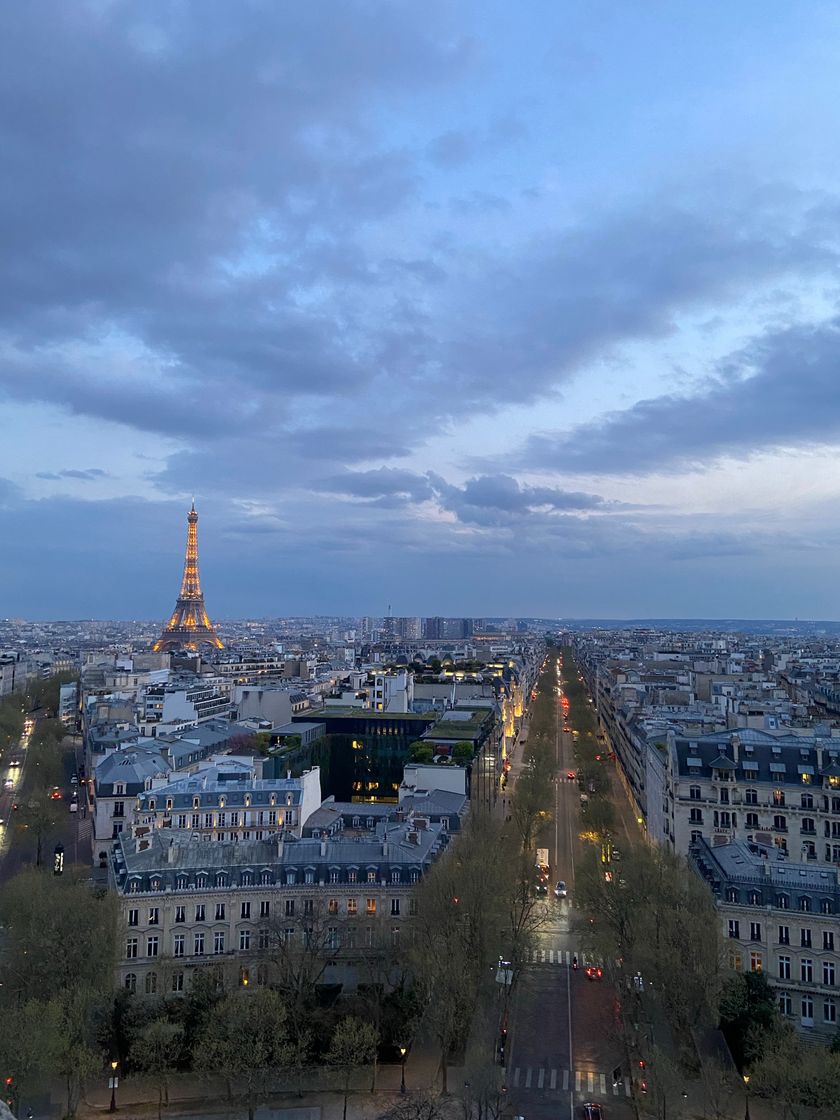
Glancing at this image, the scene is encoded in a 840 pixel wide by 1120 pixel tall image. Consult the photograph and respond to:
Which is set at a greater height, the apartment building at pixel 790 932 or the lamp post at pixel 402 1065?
the apartment building at pixel 790 932

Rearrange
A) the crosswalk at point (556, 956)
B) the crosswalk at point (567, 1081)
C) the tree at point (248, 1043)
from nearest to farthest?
1. the tree at point (248, 1043)
2. the crosswalk at point (567, 1081)
3. the crosswalk at point (556, 956)

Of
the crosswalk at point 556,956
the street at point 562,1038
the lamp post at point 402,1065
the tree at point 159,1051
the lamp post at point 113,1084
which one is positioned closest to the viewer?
the tree at point 159,1051

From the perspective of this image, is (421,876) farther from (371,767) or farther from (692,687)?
(692,687)

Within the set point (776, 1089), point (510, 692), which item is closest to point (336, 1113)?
point (776, 1089)

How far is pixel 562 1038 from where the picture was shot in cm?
4103

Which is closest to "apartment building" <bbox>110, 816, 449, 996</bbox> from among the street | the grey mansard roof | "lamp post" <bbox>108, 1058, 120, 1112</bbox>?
the grey mansard roof

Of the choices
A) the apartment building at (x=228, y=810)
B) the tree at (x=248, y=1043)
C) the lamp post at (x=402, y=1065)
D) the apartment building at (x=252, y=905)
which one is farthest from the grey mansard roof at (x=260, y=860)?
the tree at (x=248, y=1043)

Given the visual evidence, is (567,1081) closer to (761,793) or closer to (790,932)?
(790,932)

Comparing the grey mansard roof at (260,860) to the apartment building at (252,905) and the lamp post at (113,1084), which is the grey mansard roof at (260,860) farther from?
the lamp post at (113,1084)

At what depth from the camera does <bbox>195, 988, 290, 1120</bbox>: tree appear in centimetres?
3306

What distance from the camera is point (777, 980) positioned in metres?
42.1

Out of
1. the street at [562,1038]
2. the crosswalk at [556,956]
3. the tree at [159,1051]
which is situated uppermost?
the tree at [159,1051]

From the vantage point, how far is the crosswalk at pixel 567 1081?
119 ft

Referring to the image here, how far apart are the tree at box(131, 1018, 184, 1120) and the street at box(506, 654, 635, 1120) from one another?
50.5 ft
